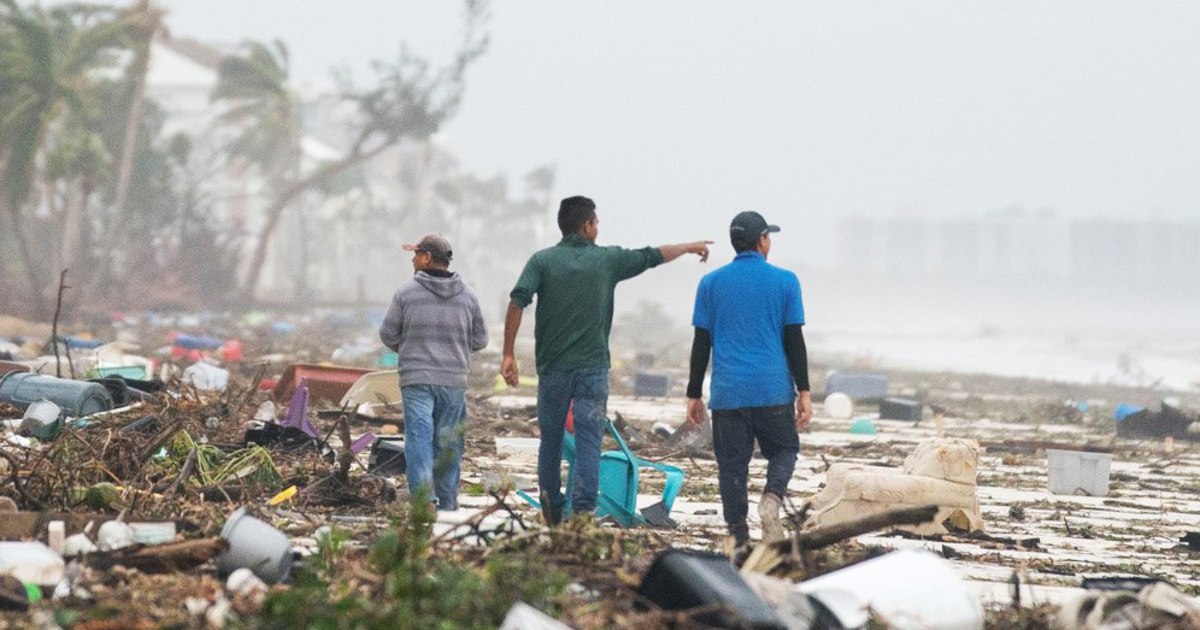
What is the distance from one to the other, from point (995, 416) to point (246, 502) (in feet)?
47.6

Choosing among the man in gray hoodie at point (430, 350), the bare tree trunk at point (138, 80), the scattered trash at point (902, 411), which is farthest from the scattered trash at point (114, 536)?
the bare tree trunk at point (138, 80)

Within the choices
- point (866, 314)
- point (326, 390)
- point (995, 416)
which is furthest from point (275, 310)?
point (866, 314)

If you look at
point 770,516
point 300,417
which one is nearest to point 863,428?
point 300,417

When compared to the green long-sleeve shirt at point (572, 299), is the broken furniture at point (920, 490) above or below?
below

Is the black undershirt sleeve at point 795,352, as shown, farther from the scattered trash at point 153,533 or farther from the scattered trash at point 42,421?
the scattered trash at point 42,421

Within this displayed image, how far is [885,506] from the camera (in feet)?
28.9

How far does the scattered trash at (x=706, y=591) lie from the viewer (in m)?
5.13

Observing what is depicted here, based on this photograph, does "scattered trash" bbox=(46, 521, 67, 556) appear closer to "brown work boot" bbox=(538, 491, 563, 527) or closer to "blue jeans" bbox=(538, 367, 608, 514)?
"brown work boot" bbox=(538, 491, 563, 527)

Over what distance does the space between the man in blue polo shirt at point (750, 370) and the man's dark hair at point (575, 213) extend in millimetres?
774

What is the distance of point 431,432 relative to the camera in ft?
28.8

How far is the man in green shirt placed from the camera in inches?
327

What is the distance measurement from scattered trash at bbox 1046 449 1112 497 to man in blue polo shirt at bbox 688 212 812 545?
4331mm

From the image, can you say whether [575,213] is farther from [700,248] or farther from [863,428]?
[863,428]

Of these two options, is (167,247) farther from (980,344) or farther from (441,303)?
(980,344)
